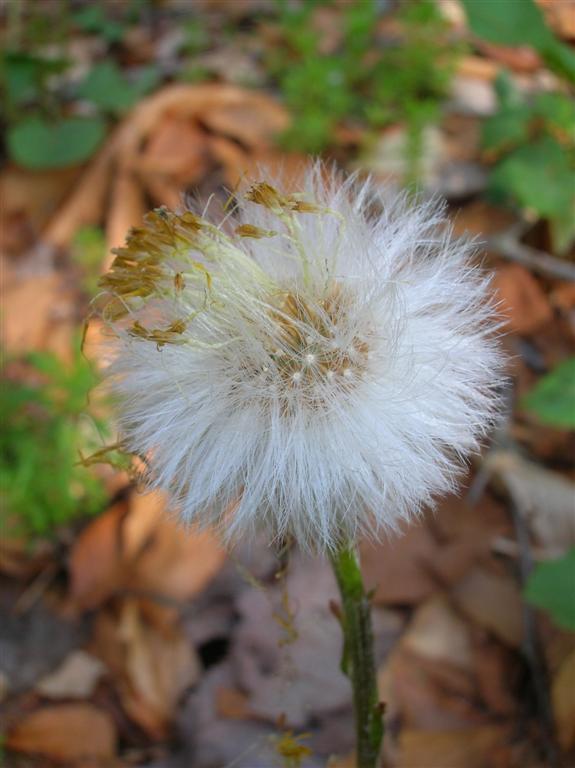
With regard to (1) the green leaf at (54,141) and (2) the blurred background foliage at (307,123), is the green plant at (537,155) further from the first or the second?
(1) the green leaf at (54,141)

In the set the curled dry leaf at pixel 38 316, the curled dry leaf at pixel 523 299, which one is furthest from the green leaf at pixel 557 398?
the curled dry leaf at pixel 38 316

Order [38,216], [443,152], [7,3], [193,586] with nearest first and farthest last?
[193,586]
[443,152]
[38,216]
[7,3]

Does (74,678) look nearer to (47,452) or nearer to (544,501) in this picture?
(47,452)

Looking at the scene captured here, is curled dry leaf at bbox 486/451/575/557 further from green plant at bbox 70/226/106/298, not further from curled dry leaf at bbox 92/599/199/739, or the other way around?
green plant at bbox 70/226/106/298

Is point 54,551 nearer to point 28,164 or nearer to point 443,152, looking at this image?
point 28,164

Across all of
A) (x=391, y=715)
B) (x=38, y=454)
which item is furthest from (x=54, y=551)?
(x=391, y=715)

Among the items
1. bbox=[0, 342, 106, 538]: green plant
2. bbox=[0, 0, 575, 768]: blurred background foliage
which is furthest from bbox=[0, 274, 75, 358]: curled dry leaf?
bbox=[0, 342, 106, 538]: green plant

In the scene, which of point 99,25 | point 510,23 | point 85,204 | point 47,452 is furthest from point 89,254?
point 99,25
